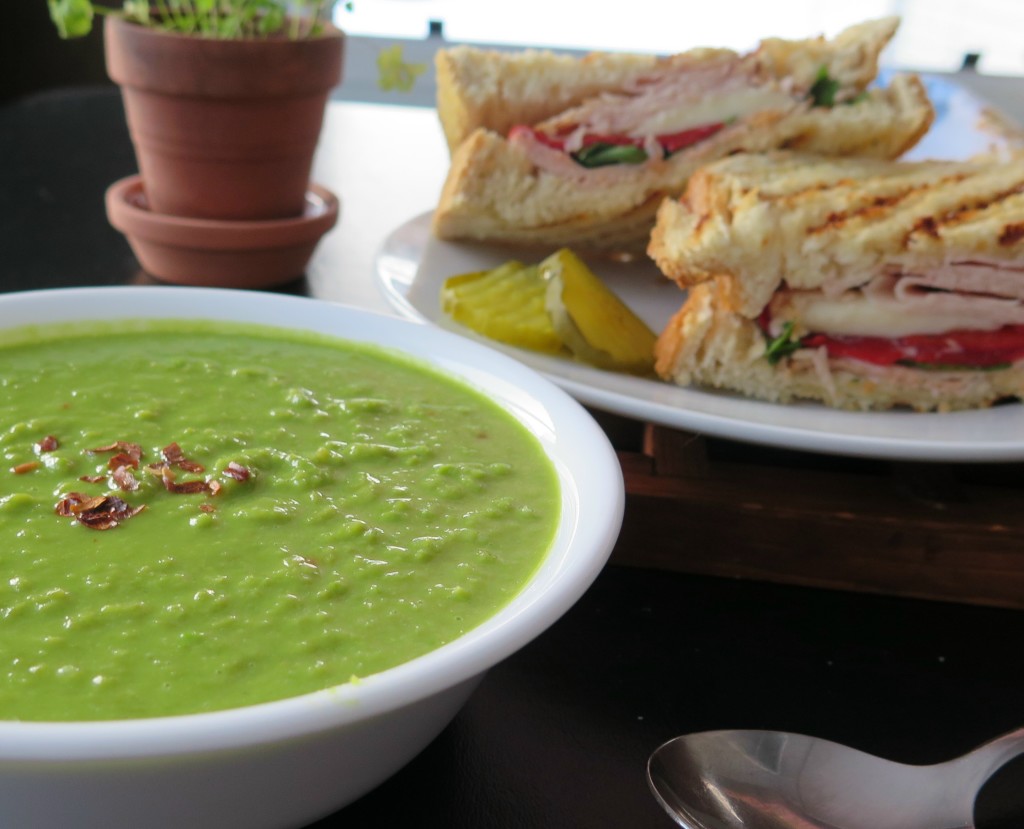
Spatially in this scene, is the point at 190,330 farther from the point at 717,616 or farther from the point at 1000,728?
the point at 1000,728

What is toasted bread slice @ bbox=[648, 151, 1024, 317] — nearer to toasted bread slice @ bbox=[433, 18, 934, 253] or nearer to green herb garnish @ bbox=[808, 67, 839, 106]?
toasted bread slice @ bbox=[433, 18, 934, 253]

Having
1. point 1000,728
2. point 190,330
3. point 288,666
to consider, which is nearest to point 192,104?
point 190,330

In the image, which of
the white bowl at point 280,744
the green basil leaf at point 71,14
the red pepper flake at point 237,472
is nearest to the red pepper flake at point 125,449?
the red pepper flake at point 237,472

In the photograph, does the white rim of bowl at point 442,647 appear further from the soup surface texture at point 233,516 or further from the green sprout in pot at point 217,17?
the green sprout in pot at point 217,17

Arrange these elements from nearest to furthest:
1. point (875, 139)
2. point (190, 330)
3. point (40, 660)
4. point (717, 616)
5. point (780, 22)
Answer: point (40, 660) → point (717, 616) → point (190, 330) → point (875, 139) → point (780, 22)

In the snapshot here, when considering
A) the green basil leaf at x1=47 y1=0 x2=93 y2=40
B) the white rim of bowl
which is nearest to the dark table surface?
the white rim of bowl

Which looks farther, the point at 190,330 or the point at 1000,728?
the point at 190,330
